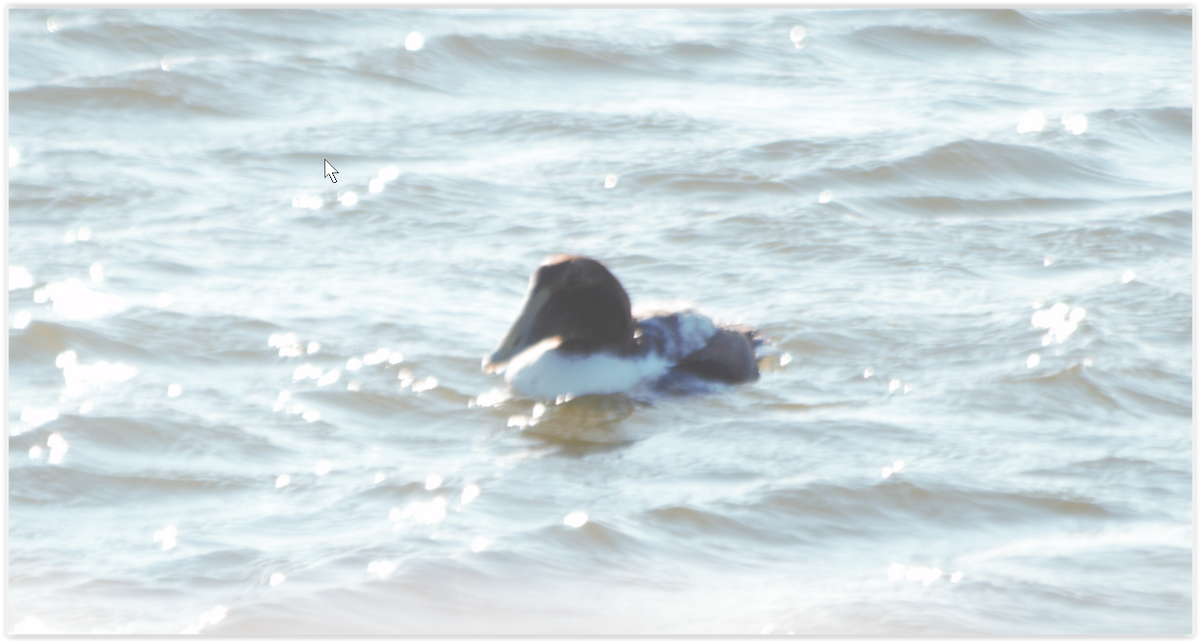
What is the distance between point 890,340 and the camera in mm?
7426

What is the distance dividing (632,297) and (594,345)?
133 centimetres

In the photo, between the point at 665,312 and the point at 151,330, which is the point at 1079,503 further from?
the point at 151,330

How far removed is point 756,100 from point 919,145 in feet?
5.27

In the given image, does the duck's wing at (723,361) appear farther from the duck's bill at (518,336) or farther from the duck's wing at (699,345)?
the duck's bill at (518,336)

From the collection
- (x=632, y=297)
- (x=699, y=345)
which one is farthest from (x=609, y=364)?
(x=632, y=297)

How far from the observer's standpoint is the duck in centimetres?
675

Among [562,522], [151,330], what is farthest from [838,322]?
[151,330]

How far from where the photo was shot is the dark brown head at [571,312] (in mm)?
6707

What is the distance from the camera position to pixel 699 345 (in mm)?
7027

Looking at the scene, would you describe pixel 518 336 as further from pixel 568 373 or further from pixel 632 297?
pixel 632 297

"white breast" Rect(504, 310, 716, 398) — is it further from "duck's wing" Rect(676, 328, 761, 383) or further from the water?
the water

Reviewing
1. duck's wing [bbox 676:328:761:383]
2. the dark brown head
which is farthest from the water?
the dark brown head

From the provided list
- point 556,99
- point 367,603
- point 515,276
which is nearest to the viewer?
point 367,603

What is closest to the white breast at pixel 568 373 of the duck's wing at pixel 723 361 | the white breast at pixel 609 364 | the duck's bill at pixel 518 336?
the white breast at pixel 609 364
